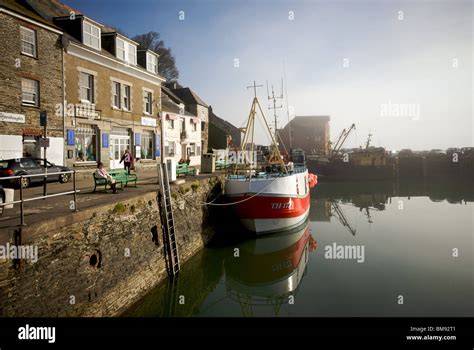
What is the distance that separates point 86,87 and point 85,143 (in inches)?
130

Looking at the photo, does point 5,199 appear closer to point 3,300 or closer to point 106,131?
point 3,300

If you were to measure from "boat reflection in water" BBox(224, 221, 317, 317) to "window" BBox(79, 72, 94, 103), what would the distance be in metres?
12.5

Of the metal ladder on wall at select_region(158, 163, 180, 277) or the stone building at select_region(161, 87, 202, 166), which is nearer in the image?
the metal ladder on wall at select_region(158, 163, 180, 277)

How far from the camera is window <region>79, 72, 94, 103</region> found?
60.6 feet

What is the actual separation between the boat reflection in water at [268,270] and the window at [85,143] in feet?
35.7

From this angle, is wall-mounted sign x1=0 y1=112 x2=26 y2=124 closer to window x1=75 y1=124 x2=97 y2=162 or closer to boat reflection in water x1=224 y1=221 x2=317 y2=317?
window x1=75 y1=124 x2=97 y2=162

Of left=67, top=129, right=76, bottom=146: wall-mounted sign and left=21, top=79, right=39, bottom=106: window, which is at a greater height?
left=21, top=79, right=39, bottom=106: window

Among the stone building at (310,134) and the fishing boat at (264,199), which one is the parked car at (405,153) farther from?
the fishing boat at (264,199)

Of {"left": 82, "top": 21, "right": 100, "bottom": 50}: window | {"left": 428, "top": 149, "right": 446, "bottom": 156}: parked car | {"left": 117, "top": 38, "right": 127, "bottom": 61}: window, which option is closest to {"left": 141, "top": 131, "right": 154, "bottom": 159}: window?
{"left": 117, "top": 38, "right": 127, "bottom": 61}: window

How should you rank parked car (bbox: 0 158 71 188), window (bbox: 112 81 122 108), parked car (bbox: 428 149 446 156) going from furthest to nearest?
parked car (bbox: 428 149 446 156), window (bbox: 112 81 122 108), parked car (bbox: 0 158 71 188)

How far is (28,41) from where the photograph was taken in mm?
15836

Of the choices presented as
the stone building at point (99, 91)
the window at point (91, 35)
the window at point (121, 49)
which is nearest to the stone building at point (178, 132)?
the stone building at point (99, 91)

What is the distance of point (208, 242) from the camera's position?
53.9 feet
